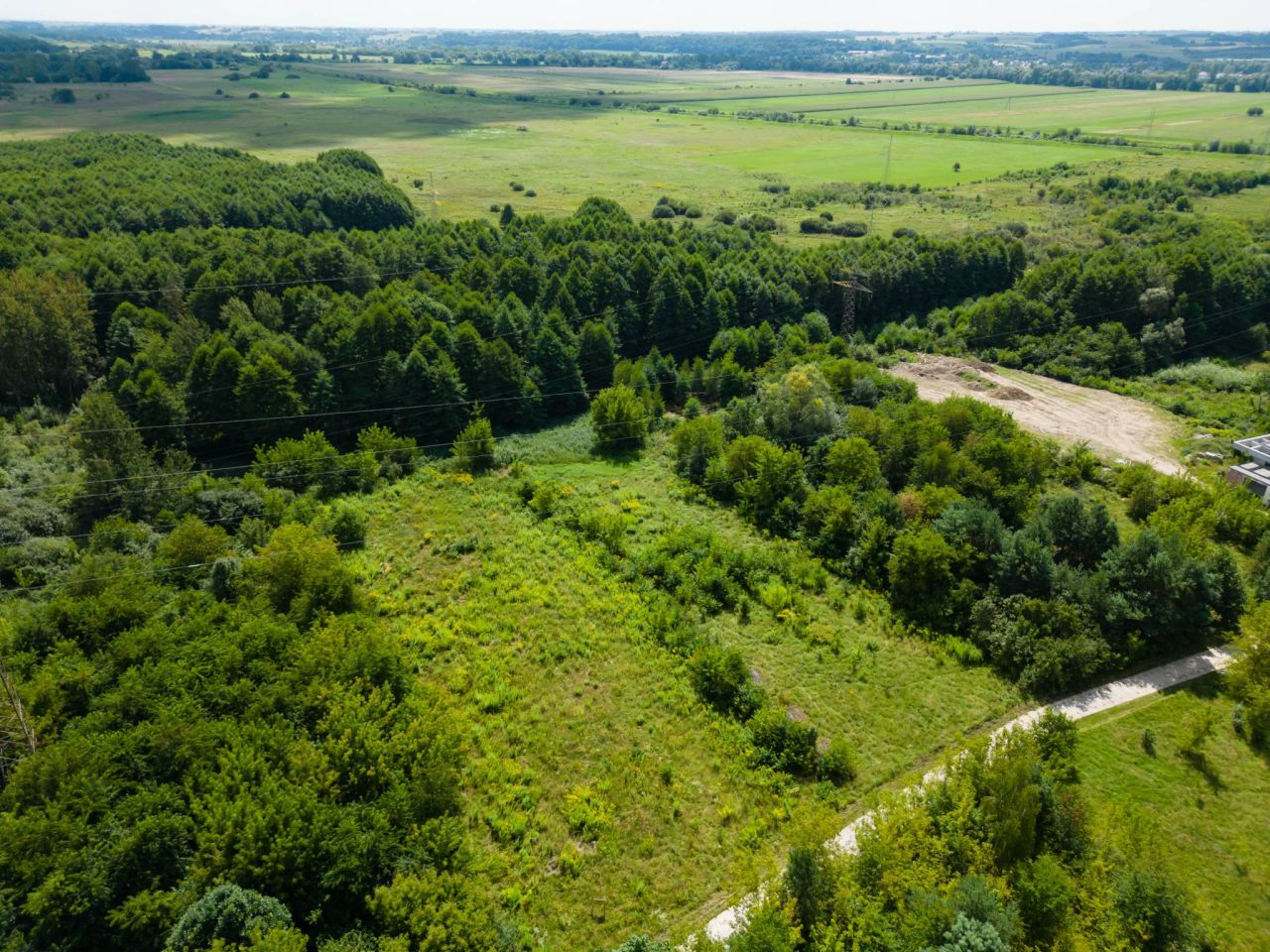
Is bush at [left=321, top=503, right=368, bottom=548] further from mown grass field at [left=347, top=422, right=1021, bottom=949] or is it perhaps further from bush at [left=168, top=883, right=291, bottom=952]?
bush at [left=168, top=883, right=291, bottom=952]

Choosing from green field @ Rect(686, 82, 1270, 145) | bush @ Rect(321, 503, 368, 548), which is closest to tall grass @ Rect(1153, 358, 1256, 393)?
bush @ Rect(321, 503, 368, 548)


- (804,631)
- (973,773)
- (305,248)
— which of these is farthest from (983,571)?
(305,248)

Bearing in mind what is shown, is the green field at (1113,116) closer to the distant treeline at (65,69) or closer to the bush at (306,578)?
the distant treeline at (65,69)

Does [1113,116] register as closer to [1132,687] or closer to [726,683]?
[1132,687]

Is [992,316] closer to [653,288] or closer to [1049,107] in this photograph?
[653,288]

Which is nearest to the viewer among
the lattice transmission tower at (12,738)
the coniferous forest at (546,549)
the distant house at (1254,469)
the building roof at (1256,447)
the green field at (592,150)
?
Answer: the coniferous forest at (546,549)

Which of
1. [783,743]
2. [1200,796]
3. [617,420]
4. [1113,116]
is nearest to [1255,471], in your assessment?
[1200,796]

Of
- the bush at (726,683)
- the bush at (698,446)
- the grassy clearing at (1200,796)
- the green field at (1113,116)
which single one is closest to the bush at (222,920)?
the bush at (726,683)

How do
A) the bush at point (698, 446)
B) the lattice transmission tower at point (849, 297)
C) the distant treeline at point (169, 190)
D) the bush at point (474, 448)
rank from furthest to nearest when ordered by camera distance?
the distant treeline at point (169, 190) → the lattice transmission tower at point (849, 297) → the bush at point (474, 448) → the bush at point (698, 446)
